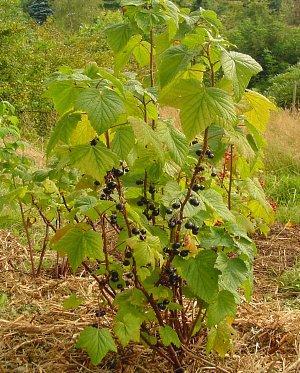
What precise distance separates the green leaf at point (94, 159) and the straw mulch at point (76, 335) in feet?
2.67

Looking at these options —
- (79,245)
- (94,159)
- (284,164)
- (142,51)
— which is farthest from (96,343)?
(284,164)

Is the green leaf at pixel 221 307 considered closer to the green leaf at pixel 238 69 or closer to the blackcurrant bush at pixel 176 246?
the blackcurrant bush at pixel 176 246

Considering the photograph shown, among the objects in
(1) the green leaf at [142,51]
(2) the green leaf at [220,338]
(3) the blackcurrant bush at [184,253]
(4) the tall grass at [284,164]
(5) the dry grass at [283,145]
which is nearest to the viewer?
(3) the blackcurrant bush at [184,253]

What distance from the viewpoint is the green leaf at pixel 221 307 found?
2.10m

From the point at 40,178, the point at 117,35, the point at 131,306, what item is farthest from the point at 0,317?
the point at 117,35

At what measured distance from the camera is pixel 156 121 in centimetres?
205

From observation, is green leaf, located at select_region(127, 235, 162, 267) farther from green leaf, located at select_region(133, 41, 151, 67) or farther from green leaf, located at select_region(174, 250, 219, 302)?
green leaf, located at select_region(133, 41, 151, 67)

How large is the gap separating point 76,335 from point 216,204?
1.03 m

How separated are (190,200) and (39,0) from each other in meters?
36.0

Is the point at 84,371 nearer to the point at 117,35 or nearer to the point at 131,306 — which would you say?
the point at 131,306

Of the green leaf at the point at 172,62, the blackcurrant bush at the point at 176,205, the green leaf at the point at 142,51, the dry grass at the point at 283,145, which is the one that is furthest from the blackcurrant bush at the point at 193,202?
the dry grass at the point at 283,145

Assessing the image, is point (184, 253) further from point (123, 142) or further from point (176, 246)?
point (123, 142)

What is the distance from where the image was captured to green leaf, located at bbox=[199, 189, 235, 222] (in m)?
2.04

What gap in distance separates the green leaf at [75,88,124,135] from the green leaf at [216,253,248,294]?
68cm
